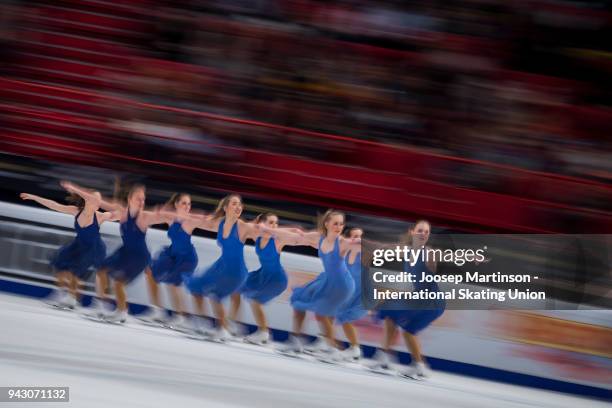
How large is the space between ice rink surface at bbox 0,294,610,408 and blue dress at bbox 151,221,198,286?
0.38m

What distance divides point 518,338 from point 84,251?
2882 mm

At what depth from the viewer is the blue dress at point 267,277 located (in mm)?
5469

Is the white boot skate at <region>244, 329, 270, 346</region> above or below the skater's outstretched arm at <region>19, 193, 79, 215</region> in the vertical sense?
below

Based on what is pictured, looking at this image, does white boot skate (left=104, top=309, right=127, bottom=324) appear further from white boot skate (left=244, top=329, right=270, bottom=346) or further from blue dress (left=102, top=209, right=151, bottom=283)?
white boot skate (left=244, top=329, right=270, bottom=346)

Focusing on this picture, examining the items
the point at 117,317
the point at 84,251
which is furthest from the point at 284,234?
the point at 84,251

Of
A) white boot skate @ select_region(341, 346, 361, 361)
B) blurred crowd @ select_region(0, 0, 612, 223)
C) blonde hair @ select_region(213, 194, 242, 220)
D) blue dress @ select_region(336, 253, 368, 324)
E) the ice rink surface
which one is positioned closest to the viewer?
the ice rink surface

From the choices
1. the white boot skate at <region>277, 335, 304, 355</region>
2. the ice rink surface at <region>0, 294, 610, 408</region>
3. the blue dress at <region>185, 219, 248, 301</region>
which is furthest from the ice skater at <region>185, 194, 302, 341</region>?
the white boot skate at <region>277, 335, 304, 355</region>

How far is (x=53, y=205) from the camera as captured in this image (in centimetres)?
577

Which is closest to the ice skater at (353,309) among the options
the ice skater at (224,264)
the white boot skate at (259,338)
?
the white boot skate at (259,338)

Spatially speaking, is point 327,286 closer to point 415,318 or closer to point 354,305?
point 354,305

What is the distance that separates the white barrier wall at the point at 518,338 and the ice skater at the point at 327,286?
0.27 ft

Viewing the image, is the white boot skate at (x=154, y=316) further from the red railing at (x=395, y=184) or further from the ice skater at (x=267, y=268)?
the red railing at (x=395, y=184)

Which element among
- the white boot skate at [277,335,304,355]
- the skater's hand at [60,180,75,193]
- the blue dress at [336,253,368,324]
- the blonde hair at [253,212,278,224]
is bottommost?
the white boot skate at [277,335,304,355]

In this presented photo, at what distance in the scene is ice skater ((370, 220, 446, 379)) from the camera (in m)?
5.12
